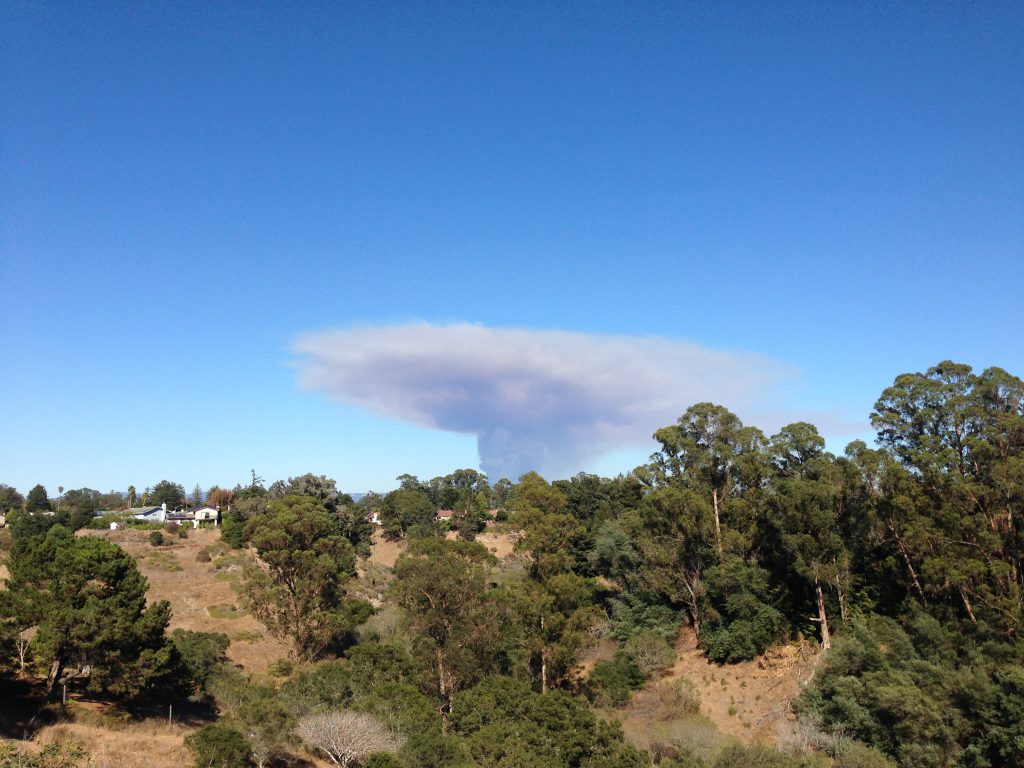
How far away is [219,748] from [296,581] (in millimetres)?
18911

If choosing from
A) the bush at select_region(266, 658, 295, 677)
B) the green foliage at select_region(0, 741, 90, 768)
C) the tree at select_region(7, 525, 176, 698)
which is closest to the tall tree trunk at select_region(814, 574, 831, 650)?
the bush at select_region(266, 658, 295, 677)

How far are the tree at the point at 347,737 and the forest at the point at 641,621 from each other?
0.25 feet

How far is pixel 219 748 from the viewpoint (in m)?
18.9

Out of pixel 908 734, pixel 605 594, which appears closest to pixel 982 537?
pixel 908 734

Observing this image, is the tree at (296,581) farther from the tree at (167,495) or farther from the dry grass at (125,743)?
the tree at (167,495)

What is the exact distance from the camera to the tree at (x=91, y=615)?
893 inches

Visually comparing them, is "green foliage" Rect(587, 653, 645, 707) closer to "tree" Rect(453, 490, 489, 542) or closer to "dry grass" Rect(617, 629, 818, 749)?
"dry grass" Rect(617, 629, 818, 749)

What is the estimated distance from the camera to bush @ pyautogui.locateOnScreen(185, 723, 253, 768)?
1864 cm

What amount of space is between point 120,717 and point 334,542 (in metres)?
16.5

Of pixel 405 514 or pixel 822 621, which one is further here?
pixel 405 514

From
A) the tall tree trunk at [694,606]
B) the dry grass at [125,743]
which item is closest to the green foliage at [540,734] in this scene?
the dry grass at [125,743]

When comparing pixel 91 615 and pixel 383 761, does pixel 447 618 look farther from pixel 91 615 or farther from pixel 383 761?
pixel 91 615

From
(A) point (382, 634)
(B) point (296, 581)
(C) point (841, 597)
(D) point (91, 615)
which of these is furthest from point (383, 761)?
(C) point (841, 597)

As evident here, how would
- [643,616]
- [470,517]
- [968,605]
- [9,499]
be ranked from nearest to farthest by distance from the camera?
[968,605] < [643,616] < [470,517] < [9,499]
